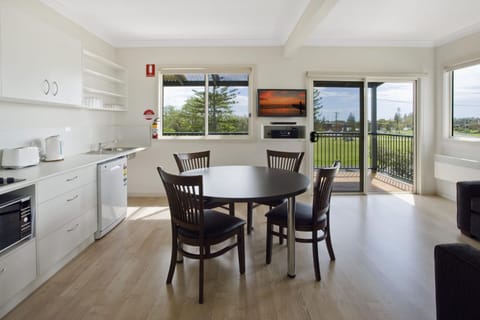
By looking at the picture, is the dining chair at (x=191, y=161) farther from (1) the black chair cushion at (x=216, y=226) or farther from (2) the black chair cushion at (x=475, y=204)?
(2) the black chair cushion at (x=475, y=204)

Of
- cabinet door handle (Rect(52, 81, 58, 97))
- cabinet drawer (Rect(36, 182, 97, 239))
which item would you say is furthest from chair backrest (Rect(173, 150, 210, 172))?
cabinet door handle (Rect(52, 81, 58, 97))

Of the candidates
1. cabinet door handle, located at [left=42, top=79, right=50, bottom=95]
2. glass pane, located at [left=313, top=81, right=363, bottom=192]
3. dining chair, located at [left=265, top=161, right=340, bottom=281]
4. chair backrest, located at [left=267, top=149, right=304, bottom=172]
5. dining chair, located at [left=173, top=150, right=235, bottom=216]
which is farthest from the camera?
glass pane, located at [left=313, top=81, right=363, bottom=192]

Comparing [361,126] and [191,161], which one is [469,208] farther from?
[191,161]

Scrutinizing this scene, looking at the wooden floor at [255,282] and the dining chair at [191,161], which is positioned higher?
the dining chair at [191,161]

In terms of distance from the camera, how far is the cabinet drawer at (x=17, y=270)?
1.94 meters

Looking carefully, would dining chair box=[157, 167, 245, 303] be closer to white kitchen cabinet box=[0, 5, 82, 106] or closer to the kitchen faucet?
white kitchen cabinet box=[0, 5, 82, 106]

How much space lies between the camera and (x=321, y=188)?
246cm

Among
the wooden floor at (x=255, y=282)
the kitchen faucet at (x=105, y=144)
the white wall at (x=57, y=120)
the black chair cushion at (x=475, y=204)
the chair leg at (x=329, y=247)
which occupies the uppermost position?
the white wall at (x=57, y=120)

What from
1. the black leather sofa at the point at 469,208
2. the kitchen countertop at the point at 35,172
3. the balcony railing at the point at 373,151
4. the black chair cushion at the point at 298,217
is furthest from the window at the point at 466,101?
the kitchen countertop at the point at 35,172

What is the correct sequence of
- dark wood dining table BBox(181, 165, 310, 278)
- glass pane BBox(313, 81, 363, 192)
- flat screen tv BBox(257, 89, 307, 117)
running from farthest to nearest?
glass pane BBox(313, 81, 363, 192), flat screen tv BBox(257, 89, 307, 117), dark wood dining table BBox(181, 165, 310, 278)

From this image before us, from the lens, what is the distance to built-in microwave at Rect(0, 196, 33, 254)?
194 centimetres

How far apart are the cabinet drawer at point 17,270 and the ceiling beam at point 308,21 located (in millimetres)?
3285

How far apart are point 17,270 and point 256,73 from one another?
165 inches

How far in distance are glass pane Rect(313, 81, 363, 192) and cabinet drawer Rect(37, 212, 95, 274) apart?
146 inches
